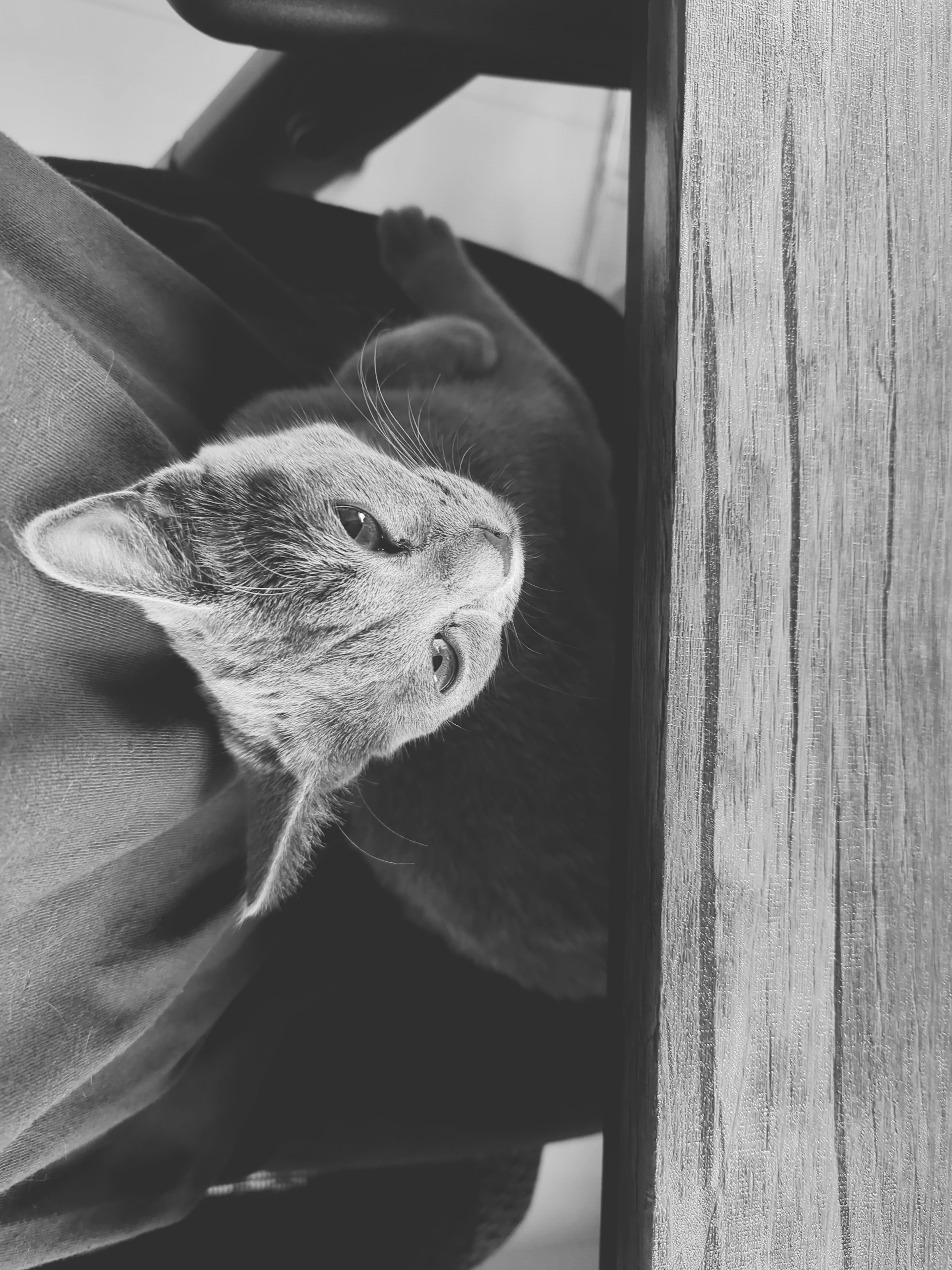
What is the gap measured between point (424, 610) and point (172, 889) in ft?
1.01

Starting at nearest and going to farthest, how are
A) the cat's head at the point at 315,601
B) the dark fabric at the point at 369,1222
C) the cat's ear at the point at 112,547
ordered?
the cat's ear at the point at 112,547, the cat's head at the point at 315,601, the dark fabric at the point at 369,1222

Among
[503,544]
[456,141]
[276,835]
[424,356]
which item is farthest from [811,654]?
[456,141]

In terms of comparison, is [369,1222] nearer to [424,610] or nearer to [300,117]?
[424,610]

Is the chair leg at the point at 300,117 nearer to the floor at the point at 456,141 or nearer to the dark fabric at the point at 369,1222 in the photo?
the floor at the point at 456,141

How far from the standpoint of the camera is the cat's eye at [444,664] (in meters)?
0.69

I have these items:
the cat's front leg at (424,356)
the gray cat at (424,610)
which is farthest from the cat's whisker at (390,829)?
the cat's front leg at (424,356)

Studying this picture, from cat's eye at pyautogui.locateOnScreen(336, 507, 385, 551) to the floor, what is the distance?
1.39 ft

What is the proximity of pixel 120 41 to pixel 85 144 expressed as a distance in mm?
160

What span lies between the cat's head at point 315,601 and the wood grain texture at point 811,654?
0.90 ft

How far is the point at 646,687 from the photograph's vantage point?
0.45 meters

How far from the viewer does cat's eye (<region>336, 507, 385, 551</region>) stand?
0.64 metres

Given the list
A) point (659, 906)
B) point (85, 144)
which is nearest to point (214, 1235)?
point (659, 906)

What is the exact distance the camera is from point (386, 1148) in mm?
668

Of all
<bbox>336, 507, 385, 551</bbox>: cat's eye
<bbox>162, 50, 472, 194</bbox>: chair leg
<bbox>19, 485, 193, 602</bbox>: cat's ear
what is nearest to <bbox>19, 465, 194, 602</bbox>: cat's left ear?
<bbox>19, 485, 193, 602</bbox>: cat's ear
